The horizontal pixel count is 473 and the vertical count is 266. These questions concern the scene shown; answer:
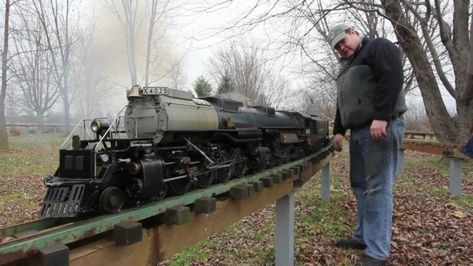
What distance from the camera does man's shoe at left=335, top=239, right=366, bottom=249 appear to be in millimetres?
4914

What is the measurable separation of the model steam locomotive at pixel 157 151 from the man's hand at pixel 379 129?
1.92 metres

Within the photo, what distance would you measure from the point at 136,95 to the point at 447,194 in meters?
6.87

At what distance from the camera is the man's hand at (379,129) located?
11.5 feet

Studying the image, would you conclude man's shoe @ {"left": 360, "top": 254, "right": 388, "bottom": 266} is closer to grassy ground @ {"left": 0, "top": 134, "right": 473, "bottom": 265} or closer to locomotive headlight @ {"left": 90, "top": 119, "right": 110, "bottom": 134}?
grassy ground @ {"left": 0, "top": 134, "right": 473, "bottom": 265}

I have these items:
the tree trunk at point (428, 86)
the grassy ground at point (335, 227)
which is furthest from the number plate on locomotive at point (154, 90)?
the tree trunk at point (428, 86)

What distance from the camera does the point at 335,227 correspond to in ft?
19.7

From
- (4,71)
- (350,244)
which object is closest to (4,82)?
(4,71)

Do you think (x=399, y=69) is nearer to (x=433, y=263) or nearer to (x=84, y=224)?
(x=433, y=263)

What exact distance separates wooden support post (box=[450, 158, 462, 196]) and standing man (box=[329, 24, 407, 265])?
4759 mm

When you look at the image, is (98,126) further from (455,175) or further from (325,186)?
(455,175)

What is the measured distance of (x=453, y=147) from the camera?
8.18 m

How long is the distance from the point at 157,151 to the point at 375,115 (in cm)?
215

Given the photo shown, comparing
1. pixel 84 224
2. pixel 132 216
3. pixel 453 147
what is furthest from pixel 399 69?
pixel 453 147

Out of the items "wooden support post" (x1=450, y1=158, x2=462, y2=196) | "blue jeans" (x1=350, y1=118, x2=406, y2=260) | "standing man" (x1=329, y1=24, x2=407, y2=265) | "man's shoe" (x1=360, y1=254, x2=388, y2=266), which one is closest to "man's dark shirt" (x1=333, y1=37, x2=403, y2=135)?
"standing man" (x1=329, y1=24, x2=407, y2=265)
